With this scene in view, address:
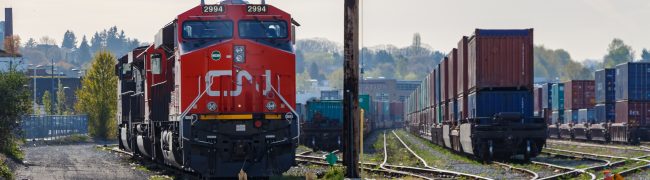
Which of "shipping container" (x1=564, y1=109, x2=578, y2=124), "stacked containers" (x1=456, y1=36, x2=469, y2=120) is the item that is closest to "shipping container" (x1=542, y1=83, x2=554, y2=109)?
"shipping container" (x1=564, y1=109, x2=578, y2=124)

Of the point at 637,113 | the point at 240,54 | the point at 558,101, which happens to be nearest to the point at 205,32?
the point at 240,54

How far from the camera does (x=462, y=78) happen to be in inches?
1555

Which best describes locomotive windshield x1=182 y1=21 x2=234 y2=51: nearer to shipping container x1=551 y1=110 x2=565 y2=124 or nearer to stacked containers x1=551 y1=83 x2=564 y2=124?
stacked containers x1=551 y1=83 x2=564 y2=124

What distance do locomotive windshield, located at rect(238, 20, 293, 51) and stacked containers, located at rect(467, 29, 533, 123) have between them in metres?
13.7

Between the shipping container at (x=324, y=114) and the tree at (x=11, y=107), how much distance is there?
13.5 m

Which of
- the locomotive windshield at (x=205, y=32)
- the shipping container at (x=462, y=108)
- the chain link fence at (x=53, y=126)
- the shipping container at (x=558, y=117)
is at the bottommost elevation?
the chain link fence at (x=53, y=126)

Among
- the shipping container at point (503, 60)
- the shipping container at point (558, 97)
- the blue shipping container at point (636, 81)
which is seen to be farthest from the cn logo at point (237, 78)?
the shipping container at point (558, 97)

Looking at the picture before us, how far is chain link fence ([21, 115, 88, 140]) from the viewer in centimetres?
7938

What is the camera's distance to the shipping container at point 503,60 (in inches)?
1396

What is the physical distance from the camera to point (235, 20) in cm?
2280

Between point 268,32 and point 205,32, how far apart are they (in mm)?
1386

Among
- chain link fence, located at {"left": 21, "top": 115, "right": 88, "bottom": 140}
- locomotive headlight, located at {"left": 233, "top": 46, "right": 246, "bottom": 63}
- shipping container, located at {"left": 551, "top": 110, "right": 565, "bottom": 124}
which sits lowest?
chain link fence, located at {"left": 21, "top": 115, "right": 88, "bottom": 140}

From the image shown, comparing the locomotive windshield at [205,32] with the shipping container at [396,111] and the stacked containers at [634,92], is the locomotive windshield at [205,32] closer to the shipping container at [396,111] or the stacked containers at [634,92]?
the stacked containers at [634,92]

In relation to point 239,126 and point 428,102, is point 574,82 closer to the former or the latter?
point 428,102
